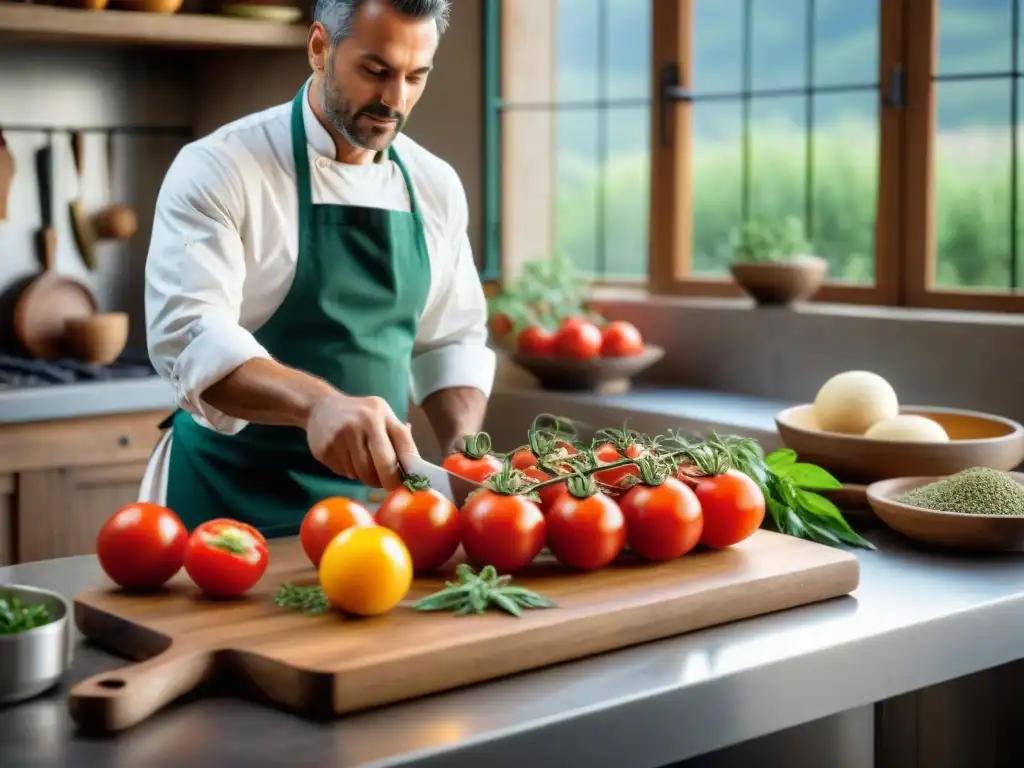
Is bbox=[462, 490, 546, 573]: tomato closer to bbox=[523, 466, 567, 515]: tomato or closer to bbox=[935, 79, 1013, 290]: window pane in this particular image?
bbox=[523, 466, 567, 515]: tomato

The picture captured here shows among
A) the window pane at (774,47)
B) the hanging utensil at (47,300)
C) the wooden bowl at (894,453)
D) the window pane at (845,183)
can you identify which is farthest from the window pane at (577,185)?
the wooden bowl at (894,453)

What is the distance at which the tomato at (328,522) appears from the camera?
145 centimetres

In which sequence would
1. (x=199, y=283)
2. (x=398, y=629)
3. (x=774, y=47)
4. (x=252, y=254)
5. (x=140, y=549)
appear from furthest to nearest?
(x=774, y=47) < (x=252, y=254) < (x=199, y=283) < (x=140, y=549) < (x=398, y=629)

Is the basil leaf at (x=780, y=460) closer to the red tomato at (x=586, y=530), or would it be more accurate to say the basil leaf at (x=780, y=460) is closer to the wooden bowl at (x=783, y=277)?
the red tomato at (x=586, y=530)

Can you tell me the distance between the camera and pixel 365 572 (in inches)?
51.5

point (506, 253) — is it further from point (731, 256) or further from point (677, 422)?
point (677, 422)

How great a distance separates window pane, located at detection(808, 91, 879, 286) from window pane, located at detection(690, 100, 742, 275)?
23 centimetres

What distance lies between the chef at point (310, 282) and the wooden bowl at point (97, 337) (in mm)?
1478

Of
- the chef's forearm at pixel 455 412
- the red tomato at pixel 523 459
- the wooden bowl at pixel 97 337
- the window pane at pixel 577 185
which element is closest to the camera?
the red tomato at pixel 523 459

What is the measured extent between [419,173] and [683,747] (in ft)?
3.85

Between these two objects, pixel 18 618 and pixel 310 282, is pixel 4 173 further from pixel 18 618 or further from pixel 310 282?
pixel 18 618

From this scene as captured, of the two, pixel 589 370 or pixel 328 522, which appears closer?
pixel 328 522

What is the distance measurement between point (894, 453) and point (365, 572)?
0.90 metres

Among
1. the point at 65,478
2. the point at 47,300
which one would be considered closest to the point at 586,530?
the point at 65,478
